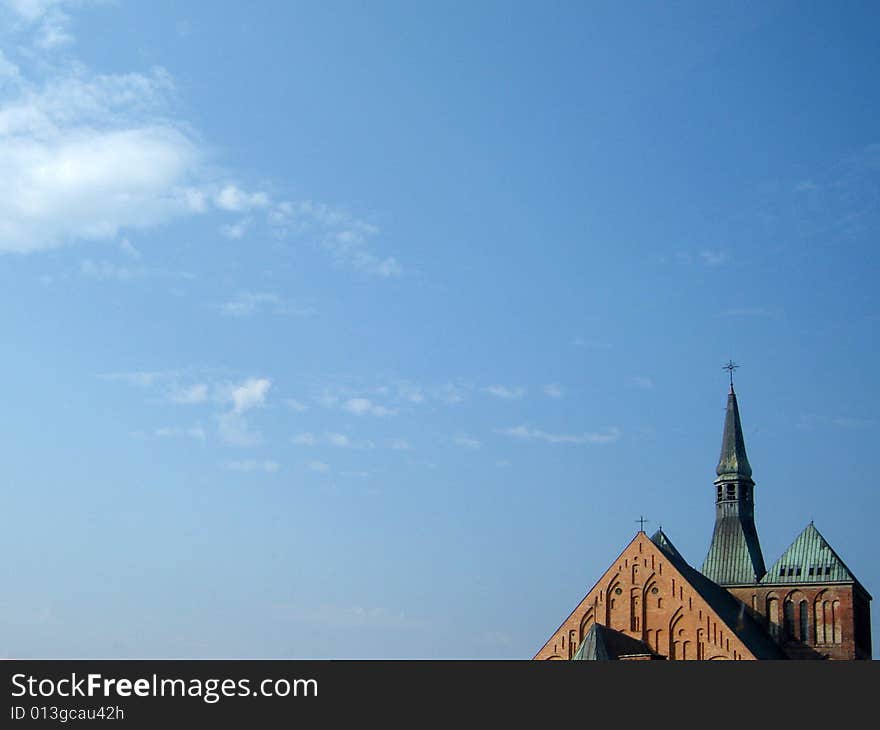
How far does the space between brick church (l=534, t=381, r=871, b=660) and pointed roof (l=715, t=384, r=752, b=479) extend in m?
0.08

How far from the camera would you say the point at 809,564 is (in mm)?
87188

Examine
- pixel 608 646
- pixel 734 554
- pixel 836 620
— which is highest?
pixel 734 554

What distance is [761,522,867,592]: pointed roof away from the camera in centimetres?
8600

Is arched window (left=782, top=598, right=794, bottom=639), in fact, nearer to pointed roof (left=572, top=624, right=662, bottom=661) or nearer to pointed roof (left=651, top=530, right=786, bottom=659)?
pointed roof (left=651, top=530, right=786, bottom=659)

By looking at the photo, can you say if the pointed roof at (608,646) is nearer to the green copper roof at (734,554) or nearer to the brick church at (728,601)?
the brick church at (728,601)

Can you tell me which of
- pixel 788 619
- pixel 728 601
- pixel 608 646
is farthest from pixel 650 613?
pixel 788 619

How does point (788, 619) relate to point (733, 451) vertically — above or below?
below

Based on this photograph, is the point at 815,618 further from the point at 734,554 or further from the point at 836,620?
the point at 734,554

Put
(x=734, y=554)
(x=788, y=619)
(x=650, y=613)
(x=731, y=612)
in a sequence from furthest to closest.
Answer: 1. (x=734, y=554)
2. (x=788, y=619)
3. (x=731, y=612)
4. (x=650, y=613)

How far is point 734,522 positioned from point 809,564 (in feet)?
22.0

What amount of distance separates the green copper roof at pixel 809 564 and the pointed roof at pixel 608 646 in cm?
1455

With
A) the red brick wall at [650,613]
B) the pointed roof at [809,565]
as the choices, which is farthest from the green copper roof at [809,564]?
the red brick wall at [650,613]
